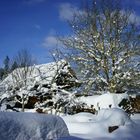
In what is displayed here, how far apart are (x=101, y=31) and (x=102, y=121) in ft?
50.9

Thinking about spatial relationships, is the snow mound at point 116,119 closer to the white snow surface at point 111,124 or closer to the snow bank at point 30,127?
the white snow surface at point 111,124

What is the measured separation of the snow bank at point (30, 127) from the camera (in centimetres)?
527

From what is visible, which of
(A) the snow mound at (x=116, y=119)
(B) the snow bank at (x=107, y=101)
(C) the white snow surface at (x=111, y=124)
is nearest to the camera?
(C) the white snow surface at (x=111, y=124)

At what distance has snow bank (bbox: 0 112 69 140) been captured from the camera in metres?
5.27

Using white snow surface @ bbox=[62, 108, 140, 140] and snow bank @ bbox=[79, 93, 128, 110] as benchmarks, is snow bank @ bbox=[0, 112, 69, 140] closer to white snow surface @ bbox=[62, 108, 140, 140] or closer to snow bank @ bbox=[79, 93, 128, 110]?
white snow surface @ bbox=[62, 108, 140, 140]

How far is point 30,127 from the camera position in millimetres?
5793

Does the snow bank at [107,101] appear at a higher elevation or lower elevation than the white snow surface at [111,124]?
higher

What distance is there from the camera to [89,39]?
2556 cm

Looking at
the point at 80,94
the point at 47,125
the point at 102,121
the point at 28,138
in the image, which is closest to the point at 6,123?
the point at 28,138

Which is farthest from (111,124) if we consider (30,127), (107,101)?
(107,101)

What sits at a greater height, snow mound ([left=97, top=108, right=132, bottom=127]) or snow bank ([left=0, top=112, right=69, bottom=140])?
snow mound ([left=97, top=108, right=132, bottom=127])

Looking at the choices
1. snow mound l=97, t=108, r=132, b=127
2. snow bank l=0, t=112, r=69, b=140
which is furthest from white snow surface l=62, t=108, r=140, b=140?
snow bank l=0, t=112, r=69, b=140

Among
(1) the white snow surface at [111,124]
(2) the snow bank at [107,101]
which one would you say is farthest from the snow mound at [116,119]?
(2) the snow bank at [107,101]

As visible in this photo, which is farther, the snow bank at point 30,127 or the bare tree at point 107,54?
the bare tree at point 107,54
